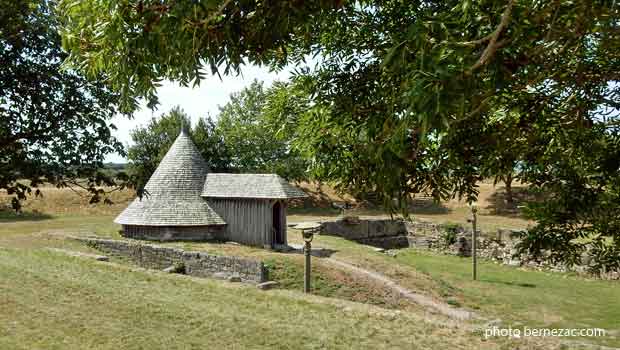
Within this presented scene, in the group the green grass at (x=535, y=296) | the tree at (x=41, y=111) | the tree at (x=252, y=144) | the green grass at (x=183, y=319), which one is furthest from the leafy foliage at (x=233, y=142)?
the tree at (x=41, y=111)

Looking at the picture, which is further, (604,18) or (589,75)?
(589,75)

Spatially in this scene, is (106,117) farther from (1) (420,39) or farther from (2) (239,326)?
(1) (420,39)

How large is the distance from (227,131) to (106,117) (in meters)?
33.0

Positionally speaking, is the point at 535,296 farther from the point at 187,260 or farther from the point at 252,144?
the point at 252,144

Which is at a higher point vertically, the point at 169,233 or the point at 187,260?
the point at 169,233

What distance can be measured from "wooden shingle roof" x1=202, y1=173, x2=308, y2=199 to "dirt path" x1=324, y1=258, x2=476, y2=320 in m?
3.96

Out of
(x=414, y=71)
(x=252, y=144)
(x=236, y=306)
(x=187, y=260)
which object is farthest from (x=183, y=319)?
(x=252, y=144)

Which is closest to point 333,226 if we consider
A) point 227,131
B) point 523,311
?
point 523,311

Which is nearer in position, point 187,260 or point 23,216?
point 187,260

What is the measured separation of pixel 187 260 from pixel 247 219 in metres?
5.20

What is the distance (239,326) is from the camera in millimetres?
8359

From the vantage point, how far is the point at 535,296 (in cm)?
1571

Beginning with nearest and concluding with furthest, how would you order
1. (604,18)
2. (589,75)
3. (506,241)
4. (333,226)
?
(604,18) → (589,75) → (506,241) → (333,226)

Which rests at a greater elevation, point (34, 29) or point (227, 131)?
point (227, 131)
